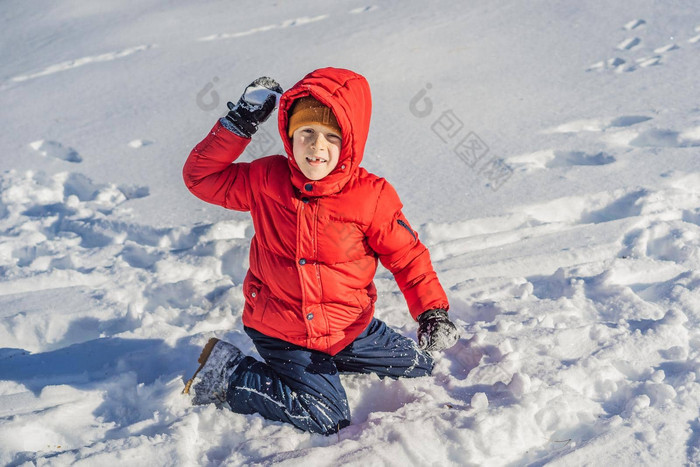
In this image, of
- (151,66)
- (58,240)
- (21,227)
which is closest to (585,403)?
(58,240)

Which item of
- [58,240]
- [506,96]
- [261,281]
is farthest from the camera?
[506,96]

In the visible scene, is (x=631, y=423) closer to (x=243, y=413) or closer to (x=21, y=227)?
(x=243, y=413)

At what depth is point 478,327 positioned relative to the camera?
6.92 feet

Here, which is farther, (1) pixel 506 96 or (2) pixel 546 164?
(1) pixel 506 96

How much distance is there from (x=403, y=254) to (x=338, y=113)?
492mm

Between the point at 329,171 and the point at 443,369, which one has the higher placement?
the point at 329,171

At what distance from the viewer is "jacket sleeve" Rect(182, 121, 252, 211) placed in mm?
1806

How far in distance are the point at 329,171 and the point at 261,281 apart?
0.46 meters

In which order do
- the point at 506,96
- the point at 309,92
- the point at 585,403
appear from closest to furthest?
the point at 309,92
the point at 585,403
the point at 506,96

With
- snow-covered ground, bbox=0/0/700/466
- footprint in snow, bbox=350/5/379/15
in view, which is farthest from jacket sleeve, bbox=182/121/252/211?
footprint in snow, bbox=350/5/379/15

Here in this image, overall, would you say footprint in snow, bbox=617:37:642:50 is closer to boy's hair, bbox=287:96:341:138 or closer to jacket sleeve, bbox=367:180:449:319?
jacket sleeve, bbox=367:180:449:319

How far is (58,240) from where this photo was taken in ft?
9.11

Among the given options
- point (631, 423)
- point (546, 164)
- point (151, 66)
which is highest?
point (151, 66)

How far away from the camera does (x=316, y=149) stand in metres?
1.64
